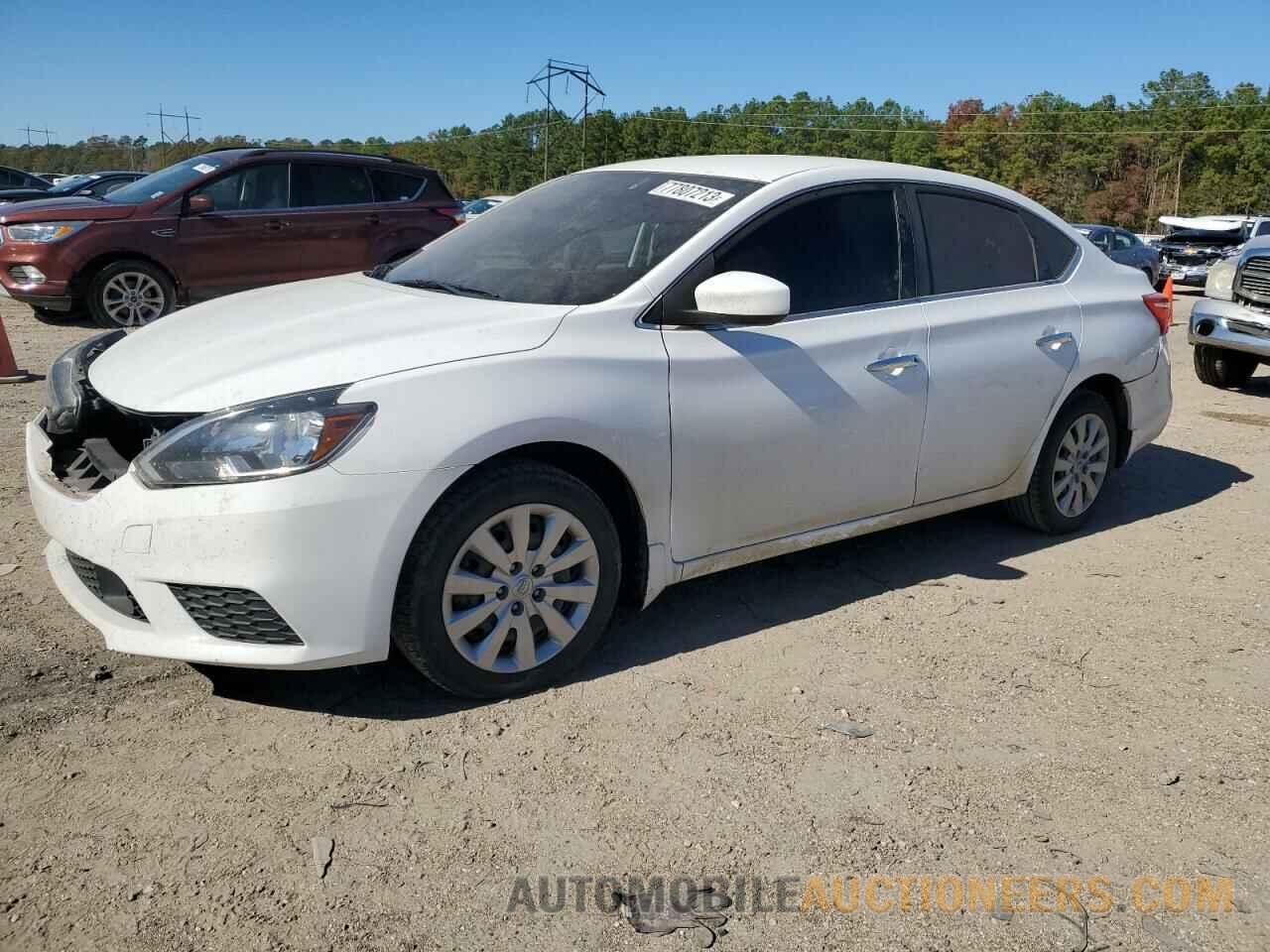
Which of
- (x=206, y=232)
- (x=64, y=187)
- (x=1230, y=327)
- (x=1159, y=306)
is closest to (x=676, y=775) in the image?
(x=1159, y=306)

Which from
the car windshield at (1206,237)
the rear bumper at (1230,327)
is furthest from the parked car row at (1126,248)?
the rear bumper at (1230,327)

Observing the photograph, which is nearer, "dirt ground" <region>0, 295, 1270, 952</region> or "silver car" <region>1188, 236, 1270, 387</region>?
"dirt ground" <region>0, 295, 1270, 952</region>

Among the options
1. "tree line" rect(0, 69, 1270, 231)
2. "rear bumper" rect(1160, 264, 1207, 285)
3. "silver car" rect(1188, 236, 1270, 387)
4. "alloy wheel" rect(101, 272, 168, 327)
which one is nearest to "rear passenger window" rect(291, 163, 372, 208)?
"alloy wheel" rect(101, 272, 168, 327)

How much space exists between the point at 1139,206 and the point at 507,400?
89.6 metres

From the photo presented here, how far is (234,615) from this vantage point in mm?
2988

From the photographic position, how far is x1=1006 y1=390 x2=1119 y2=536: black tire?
16.1ft

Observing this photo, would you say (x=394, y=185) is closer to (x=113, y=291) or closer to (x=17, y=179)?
(x=113, y=291)

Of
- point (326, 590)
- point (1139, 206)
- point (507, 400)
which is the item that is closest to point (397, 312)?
point (507, 400)

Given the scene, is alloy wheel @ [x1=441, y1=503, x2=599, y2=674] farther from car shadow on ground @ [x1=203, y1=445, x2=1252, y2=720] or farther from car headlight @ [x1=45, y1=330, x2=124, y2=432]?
car headlight @ [x1=45, y1=330, x2=124, y2=432]

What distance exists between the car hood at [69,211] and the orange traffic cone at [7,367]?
2.55 meters

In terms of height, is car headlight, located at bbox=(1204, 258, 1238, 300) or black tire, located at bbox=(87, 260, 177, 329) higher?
car headlight, located at bbox=(1204, 258, 1238, 300)

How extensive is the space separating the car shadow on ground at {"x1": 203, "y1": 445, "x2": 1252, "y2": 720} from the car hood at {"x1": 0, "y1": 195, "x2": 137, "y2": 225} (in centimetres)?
807

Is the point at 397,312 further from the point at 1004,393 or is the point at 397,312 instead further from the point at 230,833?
the point at 1004,393

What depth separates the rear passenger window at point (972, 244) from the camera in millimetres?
4449
